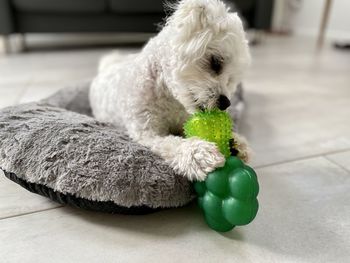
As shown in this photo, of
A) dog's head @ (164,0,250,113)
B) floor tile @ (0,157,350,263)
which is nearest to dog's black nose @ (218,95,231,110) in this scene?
dog's head @ (164,0,250,113)

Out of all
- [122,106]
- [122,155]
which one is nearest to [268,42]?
[122,106]

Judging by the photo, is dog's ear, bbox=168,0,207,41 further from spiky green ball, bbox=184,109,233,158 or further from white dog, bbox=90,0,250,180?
spiky green ball, bbox=184,109,233,158

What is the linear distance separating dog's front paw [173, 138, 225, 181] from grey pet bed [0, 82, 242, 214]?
0.03 m

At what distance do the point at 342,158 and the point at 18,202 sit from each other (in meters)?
0.96

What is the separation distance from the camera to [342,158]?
1139 mm

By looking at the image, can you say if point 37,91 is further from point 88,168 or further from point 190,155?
point 190,155

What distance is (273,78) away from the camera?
7.21 ft

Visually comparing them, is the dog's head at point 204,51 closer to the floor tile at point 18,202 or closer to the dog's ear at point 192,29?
the dog's ear at point 192,29

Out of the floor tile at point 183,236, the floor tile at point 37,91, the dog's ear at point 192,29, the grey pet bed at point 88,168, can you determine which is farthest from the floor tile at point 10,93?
the dog's ear at point 192,29

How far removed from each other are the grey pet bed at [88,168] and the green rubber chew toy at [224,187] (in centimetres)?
9

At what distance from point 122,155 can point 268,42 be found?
10.7 feet

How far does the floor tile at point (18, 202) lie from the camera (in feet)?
2.77

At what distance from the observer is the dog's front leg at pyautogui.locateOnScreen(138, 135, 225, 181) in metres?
0.77

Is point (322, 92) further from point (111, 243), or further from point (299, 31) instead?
point (299, 31)
